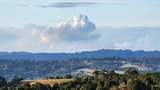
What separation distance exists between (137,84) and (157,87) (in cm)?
581

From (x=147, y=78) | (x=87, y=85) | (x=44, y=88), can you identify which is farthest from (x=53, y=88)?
(x=147, y=78)

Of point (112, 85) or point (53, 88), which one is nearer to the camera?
point (112, 85)

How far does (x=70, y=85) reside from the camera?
180 m

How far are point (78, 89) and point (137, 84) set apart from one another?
950 inches

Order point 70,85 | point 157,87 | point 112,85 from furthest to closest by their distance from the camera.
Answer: point 70,85, point 112,85, point 157,87

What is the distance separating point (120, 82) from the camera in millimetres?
171000

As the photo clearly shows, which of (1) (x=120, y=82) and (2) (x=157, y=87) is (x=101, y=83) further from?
(2) (x=157, y=87)

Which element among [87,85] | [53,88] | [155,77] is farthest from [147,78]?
[53,88]

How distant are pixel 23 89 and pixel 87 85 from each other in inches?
933

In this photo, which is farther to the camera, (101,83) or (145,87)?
(101,83)

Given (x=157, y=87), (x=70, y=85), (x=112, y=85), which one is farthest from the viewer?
(x=70, y=85)

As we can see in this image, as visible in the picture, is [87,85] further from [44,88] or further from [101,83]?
[44,88]

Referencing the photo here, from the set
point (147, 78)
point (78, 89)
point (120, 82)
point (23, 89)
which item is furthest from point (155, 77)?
point (23, 89)

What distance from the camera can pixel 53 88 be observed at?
184 metres
